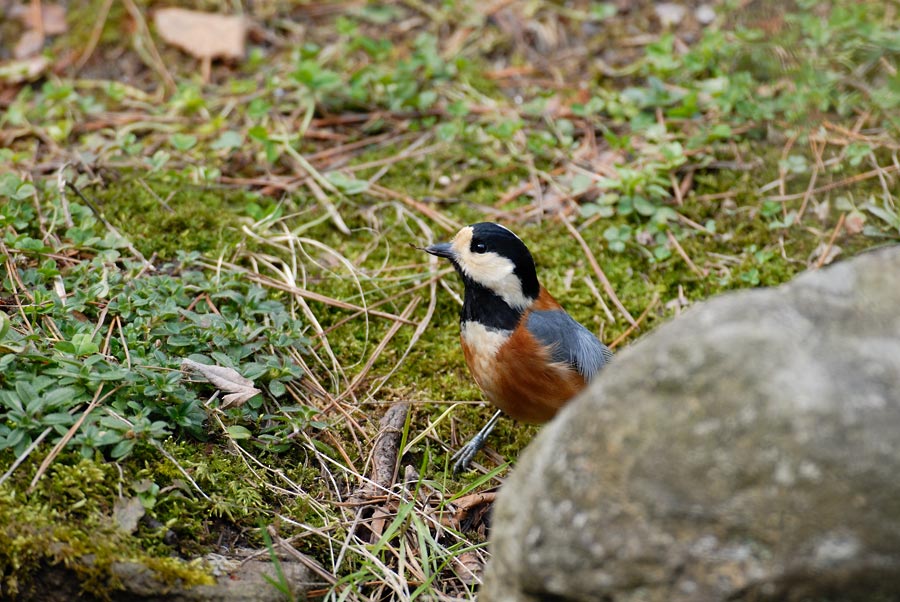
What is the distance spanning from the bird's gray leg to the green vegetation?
0.25ft

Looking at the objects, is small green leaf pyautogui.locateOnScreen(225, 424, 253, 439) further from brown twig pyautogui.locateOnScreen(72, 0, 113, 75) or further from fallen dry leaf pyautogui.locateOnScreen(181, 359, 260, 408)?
brown twig pyautogui.locateOnScreen(72, 0, 113, 75)

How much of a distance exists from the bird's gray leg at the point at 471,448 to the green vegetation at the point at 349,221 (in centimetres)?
8

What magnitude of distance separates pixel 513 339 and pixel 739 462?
2.19 meters

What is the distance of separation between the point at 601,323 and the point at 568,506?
2675 mm

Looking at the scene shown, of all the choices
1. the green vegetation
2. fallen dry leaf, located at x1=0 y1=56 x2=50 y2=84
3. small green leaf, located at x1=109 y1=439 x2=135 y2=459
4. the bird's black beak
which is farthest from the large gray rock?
fallen dry leaf, located at x1=0 y1=56 x2=50 y2=84

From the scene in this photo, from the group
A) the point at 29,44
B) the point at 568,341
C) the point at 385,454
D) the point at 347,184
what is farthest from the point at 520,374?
the point at 29,44

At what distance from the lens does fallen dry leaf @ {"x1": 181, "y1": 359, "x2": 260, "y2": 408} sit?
3625mm

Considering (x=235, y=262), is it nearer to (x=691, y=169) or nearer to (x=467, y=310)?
(x=467, y=310)

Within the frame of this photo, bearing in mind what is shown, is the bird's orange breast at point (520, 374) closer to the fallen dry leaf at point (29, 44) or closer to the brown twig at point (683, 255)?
the brown twig at point (683, 255)

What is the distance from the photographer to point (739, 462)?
1.96 m

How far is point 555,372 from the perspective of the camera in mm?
4070

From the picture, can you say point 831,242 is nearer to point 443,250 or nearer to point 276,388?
point 443,250

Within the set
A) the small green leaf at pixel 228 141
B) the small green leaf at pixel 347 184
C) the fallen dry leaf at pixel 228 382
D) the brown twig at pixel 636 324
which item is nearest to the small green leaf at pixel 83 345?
the fallen dry leaf at pixel 228 382

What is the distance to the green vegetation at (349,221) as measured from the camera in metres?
3.25
